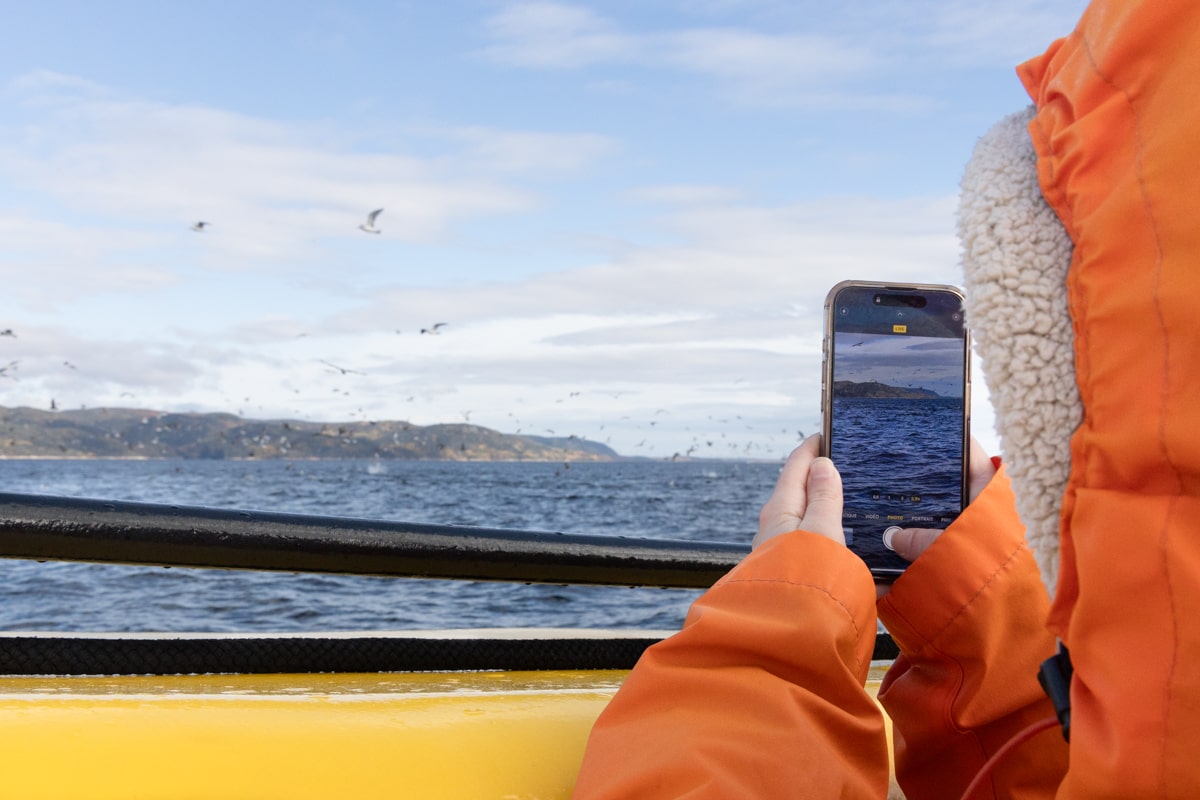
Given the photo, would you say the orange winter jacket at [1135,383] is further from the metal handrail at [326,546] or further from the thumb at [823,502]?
the metal handrail at [326,546]

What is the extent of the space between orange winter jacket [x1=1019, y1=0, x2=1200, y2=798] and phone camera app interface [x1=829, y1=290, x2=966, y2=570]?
1.93ft

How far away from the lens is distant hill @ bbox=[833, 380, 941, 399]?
Result: 123cm

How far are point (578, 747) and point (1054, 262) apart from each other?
32.1 inches

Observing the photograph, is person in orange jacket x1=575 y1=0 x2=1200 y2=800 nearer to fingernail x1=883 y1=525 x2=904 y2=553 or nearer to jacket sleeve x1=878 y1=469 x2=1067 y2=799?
jacket sleeve x1=878 y1=469 x2=1067 y2=799

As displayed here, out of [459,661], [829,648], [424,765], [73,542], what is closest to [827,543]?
[829,648]

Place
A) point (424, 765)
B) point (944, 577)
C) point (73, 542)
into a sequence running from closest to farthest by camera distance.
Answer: point (944, 577)
point (424, 765)
point (73, 542)

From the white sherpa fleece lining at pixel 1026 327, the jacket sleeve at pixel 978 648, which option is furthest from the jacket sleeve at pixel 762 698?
the white sherpa fleece lining at pixel 1026 327

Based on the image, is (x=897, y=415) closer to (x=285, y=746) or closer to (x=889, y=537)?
(x=889, y=537)

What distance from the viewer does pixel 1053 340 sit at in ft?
1.86

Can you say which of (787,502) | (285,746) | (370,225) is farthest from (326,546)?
(370,225)

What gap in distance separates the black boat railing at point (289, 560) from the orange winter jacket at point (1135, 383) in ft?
3.97

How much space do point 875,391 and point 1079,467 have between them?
27.1 inches

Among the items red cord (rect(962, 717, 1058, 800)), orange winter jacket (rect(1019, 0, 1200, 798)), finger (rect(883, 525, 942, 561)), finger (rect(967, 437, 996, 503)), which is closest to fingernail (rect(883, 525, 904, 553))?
finger (rect(883, 525, 942, 561))

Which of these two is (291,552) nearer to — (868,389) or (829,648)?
(868,389)
